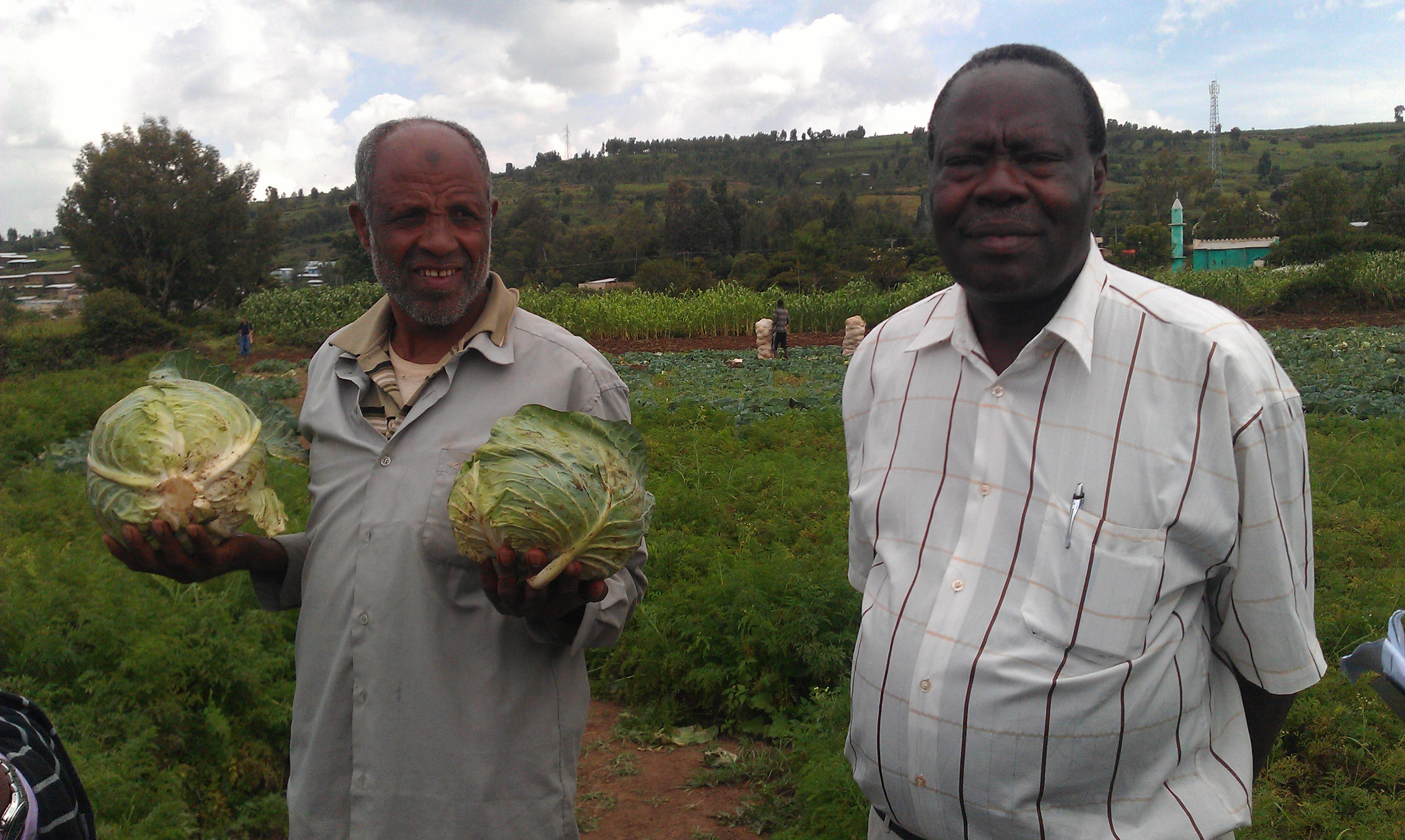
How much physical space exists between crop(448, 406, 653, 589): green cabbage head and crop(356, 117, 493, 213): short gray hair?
2.14 feet

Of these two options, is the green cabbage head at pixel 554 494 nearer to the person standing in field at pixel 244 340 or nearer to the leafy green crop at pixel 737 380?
the leafy green crop at pixel 737 380

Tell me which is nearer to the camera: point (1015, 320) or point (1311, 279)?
point (1015, 320)

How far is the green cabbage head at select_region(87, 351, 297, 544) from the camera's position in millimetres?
2086

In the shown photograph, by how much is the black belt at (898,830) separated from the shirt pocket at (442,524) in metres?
1.05

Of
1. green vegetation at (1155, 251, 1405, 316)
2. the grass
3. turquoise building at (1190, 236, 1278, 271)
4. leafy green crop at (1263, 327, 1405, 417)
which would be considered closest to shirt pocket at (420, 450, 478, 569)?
leafy green crop at (1263, 327, 1405, 417)

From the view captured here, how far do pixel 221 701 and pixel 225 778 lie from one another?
1.21 ft

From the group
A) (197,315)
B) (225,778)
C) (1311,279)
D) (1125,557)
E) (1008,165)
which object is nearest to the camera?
(1125,557)

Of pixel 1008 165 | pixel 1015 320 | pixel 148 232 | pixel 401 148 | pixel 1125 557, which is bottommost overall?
pixel 1125 557

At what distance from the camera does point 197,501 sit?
212cm

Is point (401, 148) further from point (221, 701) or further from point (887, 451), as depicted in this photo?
point (221, 701)

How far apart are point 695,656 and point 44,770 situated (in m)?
4.14

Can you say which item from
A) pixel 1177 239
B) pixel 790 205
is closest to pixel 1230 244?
pixel 1177 239

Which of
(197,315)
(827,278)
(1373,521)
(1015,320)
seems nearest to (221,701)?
(1015,320)

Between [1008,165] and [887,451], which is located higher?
[1008,165]
